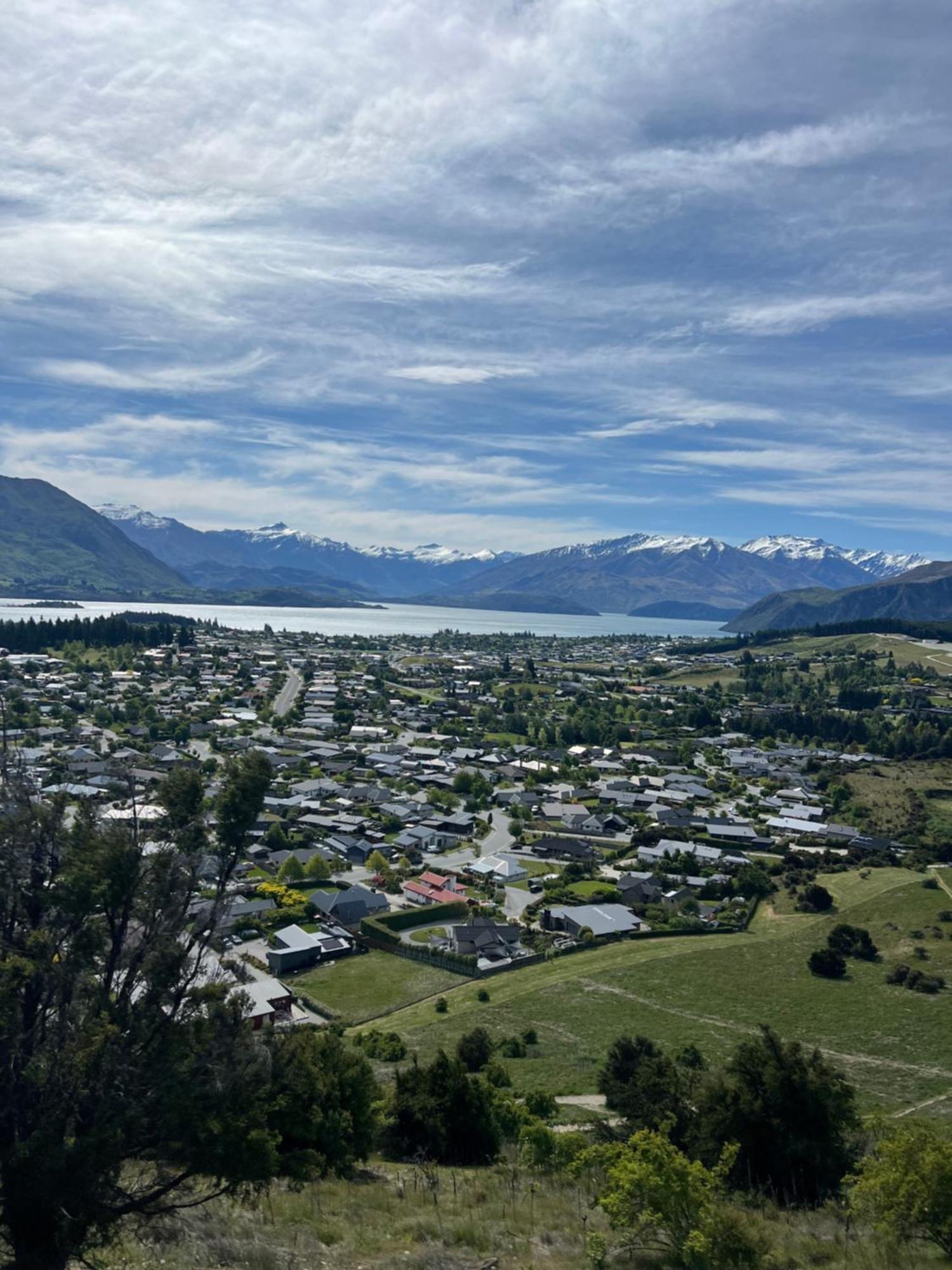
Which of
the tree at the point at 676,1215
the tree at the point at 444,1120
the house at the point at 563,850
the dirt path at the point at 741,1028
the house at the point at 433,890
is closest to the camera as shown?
the tree at the point at 676,1215

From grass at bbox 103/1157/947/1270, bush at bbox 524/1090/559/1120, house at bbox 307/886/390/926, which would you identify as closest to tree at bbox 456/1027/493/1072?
bush at bbox 524/1090/559/1120

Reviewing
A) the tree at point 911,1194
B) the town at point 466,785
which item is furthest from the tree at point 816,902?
the tree at point 911,1194

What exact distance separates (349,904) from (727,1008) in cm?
1592

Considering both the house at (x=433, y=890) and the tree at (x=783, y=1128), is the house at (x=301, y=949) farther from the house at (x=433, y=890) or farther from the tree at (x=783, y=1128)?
the tree at (x=783, y=1128)

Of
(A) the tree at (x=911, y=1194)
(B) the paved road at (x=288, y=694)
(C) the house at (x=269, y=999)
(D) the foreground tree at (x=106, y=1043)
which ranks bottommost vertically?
(C) the house at (x=269, y=999)

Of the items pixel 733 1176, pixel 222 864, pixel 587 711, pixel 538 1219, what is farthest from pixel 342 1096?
pixel 587 711

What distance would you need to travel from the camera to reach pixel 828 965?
29.1 m

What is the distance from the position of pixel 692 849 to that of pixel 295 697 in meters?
57.2

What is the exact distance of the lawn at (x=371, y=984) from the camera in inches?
1034

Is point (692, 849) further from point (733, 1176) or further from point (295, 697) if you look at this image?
point (295, 697)

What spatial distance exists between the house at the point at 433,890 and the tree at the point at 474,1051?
48.1 feet

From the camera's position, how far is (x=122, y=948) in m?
9.16

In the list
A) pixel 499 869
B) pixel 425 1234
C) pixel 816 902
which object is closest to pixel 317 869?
pixel 499 869

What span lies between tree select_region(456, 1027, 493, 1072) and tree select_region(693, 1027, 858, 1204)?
25.3 feet
